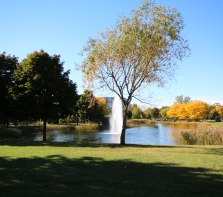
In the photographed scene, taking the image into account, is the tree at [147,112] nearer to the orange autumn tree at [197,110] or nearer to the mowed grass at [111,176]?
the orange autumn tree at [197,110]

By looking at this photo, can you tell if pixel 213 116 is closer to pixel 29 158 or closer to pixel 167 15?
pixel 167 15

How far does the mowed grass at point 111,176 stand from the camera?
19.2 ft

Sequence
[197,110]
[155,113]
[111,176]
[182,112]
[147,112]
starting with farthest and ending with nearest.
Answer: [155,113] → [147,112] → [182,112] → [197,110] → [111,176]

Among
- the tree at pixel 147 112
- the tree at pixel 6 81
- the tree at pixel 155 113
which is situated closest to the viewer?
the tree at pixel 6 81

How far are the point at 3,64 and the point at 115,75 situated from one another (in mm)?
10367

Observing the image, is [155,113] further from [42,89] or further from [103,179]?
[103,179]

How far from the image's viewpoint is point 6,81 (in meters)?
20.3

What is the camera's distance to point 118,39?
15.6 meters

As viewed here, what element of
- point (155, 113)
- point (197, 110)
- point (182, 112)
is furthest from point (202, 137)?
point (155, 113)

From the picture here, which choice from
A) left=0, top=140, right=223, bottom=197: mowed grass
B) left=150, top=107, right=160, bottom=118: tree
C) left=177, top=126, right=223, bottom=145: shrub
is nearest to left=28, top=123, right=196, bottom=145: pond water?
left=177, top=126, right=223, bottom=145: shrub

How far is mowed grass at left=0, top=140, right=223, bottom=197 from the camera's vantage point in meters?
5.85

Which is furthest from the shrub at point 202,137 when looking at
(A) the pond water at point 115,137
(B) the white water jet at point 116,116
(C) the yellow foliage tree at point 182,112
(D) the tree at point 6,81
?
(C) the yellow foliage tree at point 182,112

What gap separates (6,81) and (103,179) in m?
16.3

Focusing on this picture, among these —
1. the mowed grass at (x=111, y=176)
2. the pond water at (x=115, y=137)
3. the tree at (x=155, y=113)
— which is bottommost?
the pond water at (x=115, y=137)
